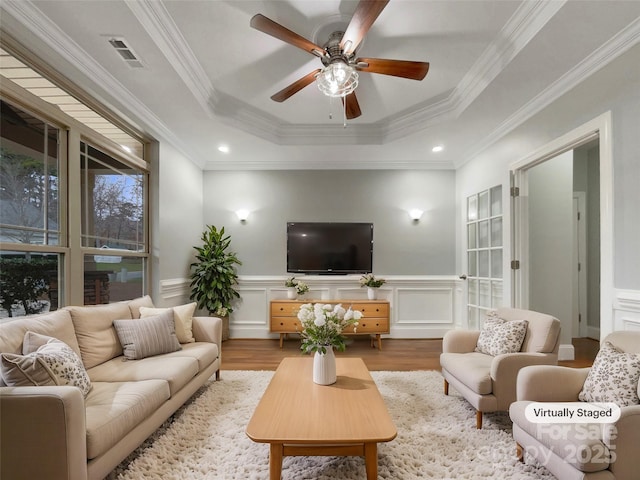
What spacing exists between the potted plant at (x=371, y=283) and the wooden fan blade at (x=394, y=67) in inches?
120

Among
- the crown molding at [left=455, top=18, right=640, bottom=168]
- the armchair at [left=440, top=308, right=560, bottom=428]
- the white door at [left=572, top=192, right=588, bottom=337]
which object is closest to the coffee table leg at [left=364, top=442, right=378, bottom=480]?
the armchair at [left=440, top=308, right=560, bottom=428]

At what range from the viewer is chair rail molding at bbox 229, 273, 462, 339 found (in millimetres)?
4984

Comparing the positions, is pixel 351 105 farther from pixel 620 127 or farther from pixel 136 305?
pixel 136 305

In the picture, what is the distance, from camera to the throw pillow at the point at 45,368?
1575 mm

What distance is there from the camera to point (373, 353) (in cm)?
430

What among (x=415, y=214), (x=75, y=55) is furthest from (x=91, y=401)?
(x=415, y=214)

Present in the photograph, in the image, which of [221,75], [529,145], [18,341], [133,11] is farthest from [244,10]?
[529,145]

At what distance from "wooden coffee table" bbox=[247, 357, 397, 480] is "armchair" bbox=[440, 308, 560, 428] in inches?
30.9

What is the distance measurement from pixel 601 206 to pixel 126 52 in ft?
12.2

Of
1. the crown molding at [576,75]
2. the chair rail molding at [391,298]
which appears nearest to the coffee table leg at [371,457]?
the crown molding at [576,75]

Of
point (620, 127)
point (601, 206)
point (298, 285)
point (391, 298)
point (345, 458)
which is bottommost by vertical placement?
point (345, 458)

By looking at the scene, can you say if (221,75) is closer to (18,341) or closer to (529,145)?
(18,341)

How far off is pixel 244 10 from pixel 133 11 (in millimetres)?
680

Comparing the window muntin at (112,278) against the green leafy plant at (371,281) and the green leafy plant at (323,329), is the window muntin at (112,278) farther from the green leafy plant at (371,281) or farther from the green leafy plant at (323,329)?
the green leafy plant at (371,281)
